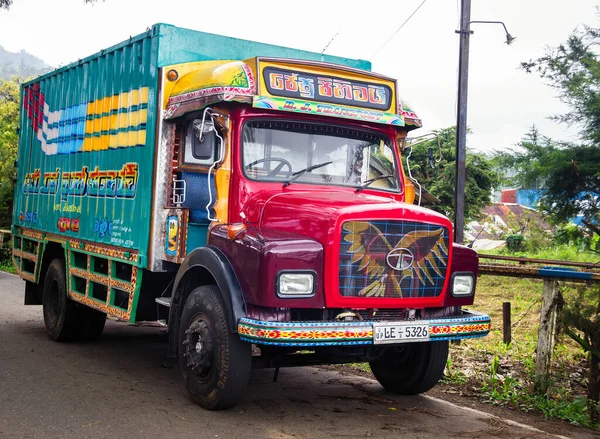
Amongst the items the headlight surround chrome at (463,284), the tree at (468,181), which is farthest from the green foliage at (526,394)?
the tree at (468,181)

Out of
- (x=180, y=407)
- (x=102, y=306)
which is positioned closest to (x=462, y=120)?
(x=102, y=306)

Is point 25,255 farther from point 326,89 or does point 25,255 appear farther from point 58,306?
point 326,89

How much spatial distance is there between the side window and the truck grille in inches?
63.4

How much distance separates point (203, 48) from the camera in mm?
7574

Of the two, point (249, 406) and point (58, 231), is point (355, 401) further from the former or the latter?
point (58, 231)

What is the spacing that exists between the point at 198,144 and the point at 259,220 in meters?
1.02

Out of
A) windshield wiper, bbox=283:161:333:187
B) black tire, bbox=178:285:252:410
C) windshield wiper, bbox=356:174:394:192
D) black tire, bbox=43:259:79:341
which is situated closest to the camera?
black tire, bbox=178:285:252:410

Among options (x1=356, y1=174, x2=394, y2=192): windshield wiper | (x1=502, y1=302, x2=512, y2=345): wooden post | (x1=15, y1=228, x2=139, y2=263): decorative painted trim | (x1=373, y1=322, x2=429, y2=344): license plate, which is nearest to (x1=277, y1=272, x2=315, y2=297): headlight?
(x1=373, y1=322, x2=429, y2=344): license plate

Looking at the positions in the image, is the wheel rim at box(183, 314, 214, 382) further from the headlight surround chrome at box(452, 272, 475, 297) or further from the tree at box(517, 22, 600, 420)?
the tree at box(517, 22, 600, 420)

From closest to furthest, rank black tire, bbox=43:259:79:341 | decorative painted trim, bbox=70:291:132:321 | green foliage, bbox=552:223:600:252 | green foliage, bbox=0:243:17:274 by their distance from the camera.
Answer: decorative painted trim, bbox=70:291:132:321
black tire, bbox=43:259:79:341
green foliage, bbox=552:223:600:252
green foliage, bbox=0:243:17:274

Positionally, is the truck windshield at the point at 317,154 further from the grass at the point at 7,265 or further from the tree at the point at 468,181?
the tree at the point at 468,181

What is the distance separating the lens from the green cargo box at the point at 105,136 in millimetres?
7402

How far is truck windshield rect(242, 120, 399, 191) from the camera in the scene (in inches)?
261

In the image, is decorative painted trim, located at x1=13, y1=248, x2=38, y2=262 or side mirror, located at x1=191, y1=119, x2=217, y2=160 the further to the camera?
decorative painted trim, located at x1=13, y1=248, x2=38, y2=262
